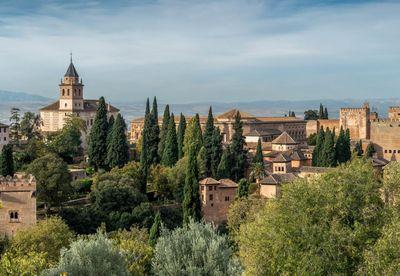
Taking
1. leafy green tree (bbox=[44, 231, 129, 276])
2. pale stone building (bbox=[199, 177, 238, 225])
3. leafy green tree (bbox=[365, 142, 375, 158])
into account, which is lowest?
pale stone building (bbox=[199, 177, 238, 225])

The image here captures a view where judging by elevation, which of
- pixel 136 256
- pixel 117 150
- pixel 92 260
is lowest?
pixel 136 256

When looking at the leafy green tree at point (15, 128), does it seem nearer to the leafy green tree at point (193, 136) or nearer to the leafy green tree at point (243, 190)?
the leafy green tree at point (193, 136)

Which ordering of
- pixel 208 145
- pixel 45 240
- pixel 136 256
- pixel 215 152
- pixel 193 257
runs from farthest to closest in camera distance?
pixel 208 145 < pixel 215 152 < pixel 45 240 < pixel 136 256 < pixel 193 257

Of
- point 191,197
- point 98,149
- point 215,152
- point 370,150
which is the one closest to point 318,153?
point 370,150

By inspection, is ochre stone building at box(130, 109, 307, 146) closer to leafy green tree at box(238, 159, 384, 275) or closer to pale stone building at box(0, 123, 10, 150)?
pale stone building at box(0, 123, 10, 150)

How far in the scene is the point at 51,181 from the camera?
3769cm

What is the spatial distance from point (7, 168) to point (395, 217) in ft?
99.1

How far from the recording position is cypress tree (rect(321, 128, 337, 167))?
53125 mm

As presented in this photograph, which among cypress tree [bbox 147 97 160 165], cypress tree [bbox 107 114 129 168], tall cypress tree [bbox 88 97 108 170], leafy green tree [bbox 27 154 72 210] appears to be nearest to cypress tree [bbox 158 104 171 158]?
cypress tree [bbox 147 97 160 165]

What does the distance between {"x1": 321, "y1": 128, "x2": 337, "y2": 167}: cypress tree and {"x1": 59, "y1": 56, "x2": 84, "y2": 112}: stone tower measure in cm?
2494

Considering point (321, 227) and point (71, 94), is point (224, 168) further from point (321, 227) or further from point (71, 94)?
point (321, 227)

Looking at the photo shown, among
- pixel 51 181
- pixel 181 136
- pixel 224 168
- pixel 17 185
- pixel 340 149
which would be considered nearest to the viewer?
pixel 17 185

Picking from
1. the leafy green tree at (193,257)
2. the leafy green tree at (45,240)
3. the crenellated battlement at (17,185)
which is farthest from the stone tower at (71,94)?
the leafy green tree at (193,257)

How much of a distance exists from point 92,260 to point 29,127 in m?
38.9
